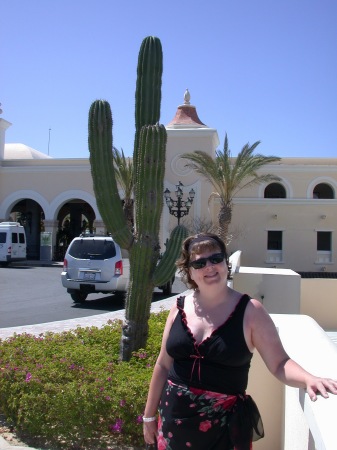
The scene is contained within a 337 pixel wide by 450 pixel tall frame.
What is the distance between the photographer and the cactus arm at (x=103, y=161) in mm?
5973

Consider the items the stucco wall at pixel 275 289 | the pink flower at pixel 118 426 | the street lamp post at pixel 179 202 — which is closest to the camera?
the pink flower at pixel 118 426

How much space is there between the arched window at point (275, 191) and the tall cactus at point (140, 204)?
27.3m

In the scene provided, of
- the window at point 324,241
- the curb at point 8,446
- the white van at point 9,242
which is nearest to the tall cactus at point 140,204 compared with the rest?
the curb at point 8,446

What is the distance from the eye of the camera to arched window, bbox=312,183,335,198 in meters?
32.2

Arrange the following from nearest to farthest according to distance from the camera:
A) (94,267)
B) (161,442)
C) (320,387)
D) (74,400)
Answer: (320,387) → (161,442) → (74,400) → (94,267)

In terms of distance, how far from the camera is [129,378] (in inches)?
179

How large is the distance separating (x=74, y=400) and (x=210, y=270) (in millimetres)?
2257

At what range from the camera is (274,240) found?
98.3 feet

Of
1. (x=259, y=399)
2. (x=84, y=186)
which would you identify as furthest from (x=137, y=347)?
(x=84, y=186)

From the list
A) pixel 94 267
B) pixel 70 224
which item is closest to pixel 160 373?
pixel 94 267

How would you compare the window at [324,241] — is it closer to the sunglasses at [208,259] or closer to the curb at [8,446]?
the curb at [8,446]

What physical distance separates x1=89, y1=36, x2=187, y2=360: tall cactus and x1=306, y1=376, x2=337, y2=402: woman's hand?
370 centimetres

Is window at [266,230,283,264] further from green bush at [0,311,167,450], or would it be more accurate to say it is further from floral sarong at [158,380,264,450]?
floral sarong at [158,380,264,450]

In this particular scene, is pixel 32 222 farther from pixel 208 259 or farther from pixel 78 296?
pixel 208 259
